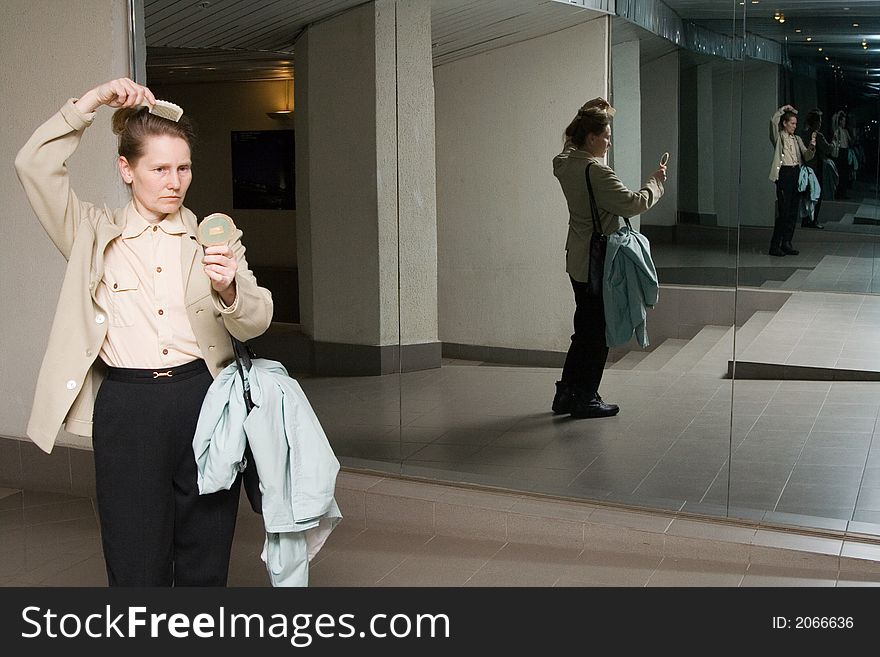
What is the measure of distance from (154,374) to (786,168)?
8.48 ft

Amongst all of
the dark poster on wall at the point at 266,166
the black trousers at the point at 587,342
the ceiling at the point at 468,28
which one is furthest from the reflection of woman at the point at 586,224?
the dark poster on wall at the point at 266,166

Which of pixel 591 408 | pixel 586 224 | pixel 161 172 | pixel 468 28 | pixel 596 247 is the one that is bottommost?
pixel 591 408

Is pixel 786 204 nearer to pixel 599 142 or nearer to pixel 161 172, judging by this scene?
pixel 599 142

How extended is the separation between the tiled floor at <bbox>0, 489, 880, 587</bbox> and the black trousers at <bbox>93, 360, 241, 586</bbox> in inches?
44.5

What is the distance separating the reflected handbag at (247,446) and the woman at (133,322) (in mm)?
57

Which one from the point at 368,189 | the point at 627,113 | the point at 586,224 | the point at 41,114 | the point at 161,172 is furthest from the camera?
the point at 41,114

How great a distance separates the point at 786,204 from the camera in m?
4.12

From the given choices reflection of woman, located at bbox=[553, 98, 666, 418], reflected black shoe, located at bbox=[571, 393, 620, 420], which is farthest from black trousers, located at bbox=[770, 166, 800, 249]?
reflected black shoe, located at bbox=[571, 393, 620, 420]

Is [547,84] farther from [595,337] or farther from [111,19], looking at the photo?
[111,19]

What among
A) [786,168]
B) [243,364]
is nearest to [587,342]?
[786,168]

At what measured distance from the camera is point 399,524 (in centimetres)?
474

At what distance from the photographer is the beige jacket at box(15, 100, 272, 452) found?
9.13 ft
